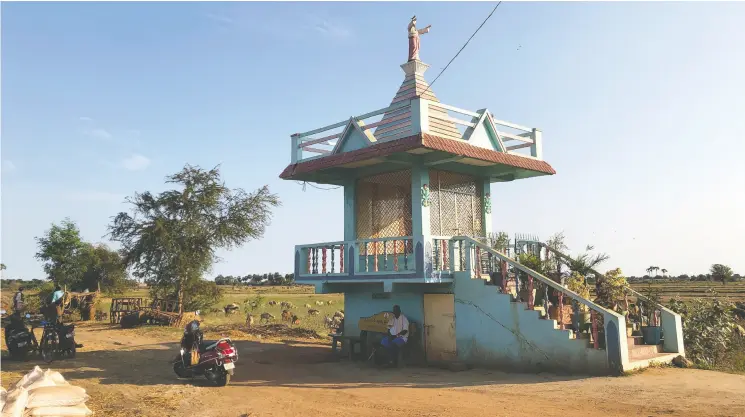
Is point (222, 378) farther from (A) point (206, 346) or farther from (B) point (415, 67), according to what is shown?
(B) point (415, 67)

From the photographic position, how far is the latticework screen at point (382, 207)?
49.1 ft

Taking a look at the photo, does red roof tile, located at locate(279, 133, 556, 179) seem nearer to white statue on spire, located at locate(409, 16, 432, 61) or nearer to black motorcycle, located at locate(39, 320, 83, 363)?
white statue on spire, located at locate(409, 16, 432, 61)

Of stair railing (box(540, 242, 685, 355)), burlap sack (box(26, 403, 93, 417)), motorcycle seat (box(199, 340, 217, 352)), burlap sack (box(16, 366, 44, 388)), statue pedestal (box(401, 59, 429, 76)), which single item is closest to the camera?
burlap sack (box(26, 403, 93, 417))

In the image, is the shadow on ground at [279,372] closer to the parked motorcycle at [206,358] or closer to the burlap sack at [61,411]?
the parked motorcycle at [206,358]

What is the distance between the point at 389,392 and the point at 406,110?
715 cm

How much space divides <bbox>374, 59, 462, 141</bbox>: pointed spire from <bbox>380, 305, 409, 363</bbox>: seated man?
4222 millimetres

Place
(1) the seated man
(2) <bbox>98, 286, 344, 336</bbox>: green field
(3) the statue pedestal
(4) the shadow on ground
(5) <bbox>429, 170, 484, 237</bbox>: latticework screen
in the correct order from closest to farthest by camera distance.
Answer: (4) the shadow on ground < (1) the seated man < (5) <bbox>429, 170, 484, 237</bbox>: latticework screen < (3) the statue pedestal < (2) <bbox>98, 286, 344, 336</bbox>: green field

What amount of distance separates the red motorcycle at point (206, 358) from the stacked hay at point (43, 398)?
2.82m

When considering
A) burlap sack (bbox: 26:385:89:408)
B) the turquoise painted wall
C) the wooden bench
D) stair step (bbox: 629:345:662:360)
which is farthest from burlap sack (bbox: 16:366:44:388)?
stair step (bbox: 629:345:662:360)

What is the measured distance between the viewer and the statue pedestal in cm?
1511

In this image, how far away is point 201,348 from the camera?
451 inches

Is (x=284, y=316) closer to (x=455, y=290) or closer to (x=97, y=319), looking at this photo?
(x=97, y=319)

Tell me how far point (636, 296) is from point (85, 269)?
3697cm

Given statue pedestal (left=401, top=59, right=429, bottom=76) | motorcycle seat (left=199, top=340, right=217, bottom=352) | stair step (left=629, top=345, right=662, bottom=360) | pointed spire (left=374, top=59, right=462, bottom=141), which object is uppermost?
statue pedestal (left=401, top=59, right=429, bottom=76)
